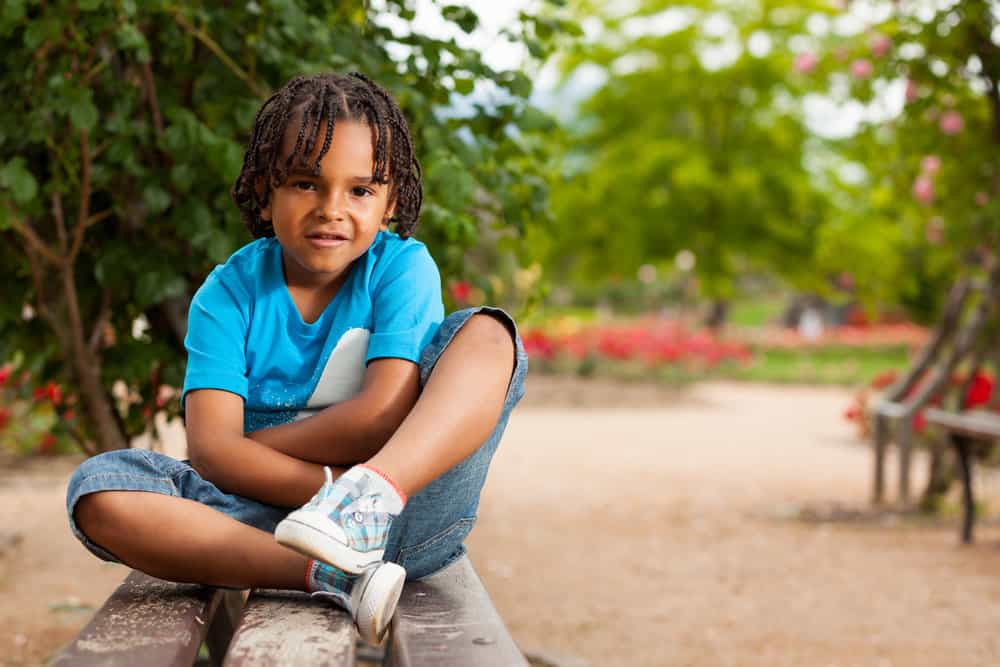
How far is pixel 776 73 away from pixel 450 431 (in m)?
20.4

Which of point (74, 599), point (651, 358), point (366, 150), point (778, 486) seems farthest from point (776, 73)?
point (366, 150)

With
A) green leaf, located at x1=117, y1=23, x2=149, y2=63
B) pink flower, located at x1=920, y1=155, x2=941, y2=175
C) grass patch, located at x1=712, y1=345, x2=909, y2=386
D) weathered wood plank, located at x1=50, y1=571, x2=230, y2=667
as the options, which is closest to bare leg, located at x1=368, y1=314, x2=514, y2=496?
weathered wood plank, located at x1=50, y1=571, x2=230, y2=667

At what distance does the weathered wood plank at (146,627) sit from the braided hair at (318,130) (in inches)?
28.2

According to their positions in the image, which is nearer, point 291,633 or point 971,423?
point 291,633

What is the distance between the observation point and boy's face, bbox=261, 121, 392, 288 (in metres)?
2.10

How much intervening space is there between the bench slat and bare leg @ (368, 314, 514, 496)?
4.06 meters

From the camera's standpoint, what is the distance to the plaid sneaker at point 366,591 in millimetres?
1711

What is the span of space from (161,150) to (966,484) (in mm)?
4359

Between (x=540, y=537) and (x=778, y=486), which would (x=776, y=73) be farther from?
(x=540, y=537)

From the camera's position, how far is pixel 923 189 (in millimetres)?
7684

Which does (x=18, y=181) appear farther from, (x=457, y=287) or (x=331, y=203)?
(x=457, y=287)

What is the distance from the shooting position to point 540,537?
247 inches

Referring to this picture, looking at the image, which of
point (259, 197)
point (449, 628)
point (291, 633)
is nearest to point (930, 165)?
point (259, 197)

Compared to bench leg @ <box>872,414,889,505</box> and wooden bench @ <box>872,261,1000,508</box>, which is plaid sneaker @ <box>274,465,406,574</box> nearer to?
wooden bench @ <box>872,261,1000,508</box>
